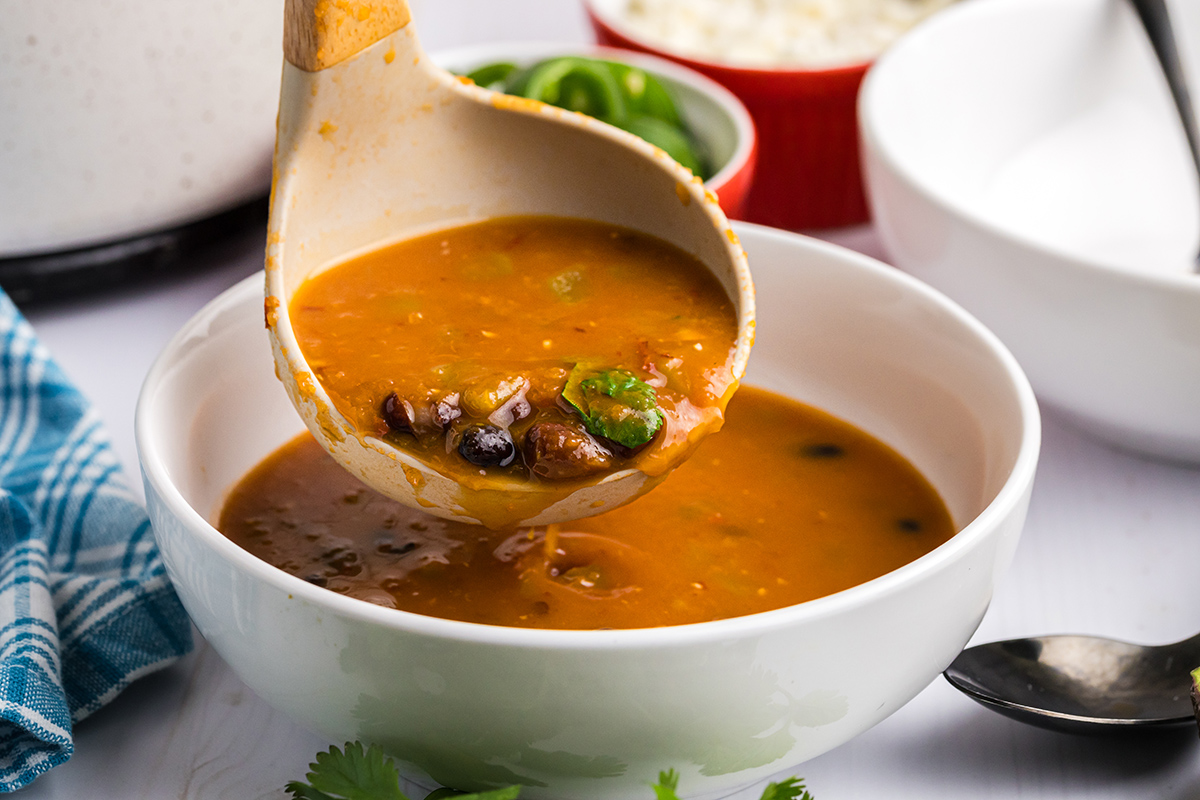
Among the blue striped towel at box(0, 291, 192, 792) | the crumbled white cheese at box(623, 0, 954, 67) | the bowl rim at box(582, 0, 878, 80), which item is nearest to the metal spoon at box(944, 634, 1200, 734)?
the blue striped towel at box(0, 291, 192, 792)

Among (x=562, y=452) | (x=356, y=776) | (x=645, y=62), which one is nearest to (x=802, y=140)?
(x=645, y=62)

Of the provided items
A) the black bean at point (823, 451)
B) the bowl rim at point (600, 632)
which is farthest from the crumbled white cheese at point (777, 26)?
the bowl rim at point (600, 632)

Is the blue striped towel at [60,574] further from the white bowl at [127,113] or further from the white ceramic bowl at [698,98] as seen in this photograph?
the white ceramic bowl at [698,98]

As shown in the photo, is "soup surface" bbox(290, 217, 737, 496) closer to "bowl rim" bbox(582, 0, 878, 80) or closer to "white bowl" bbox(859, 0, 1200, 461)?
"white bowl" bbox(859, 0, 1200, 461)

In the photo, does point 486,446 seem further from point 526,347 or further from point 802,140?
point 802,140

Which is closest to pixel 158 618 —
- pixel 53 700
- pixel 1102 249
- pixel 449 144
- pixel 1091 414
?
pixel 53 700

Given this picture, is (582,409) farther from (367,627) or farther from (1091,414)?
(1091,414)
